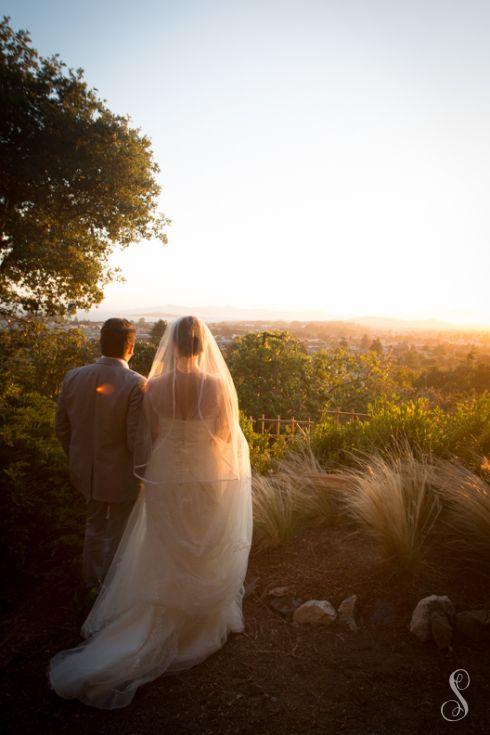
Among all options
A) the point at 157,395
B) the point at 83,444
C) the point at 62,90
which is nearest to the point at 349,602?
the point at 157,395

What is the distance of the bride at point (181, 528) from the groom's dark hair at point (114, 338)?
0.36m

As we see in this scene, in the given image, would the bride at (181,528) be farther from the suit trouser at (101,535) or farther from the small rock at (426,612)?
the small rock at (426,612)

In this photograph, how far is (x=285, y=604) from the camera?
3.41 metres

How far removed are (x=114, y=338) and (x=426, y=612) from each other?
2919 millimetres

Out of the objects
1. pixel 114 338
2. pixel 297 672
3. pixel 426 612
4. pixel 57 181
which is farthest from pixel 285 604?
pixel 57 181

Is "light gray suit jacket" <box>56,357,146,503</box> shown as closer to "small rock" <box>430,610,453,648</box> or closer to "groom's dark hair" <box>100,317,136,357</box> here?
"groom's dark hair" <box>100,317,136,357</box>

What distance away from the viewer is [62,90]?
437 inches

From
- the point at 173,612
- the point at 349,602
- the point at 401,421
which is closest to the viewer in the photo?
the point at 173,612

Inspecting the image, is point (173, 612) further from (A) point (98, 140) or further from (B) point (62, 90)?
(B) point (62, 90)

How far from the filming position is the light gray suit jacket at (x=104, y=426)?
3223mm

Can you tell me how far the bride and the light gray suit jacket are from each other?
0.18 meters

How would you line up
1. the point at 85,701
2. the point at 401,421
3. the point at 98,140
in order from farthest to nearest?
the point at 98,140 < the point at 401,421 < the point at 85,701

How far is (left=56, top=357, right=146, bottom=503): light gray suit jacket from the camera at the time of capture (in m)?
3.22

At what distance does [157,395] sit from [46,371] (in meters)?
10.8
